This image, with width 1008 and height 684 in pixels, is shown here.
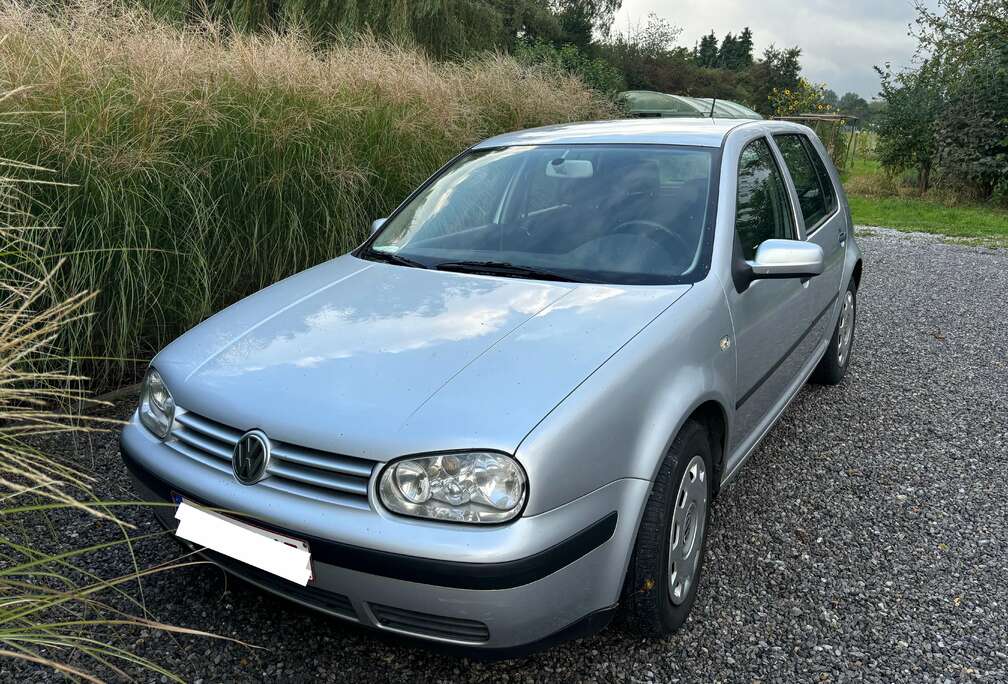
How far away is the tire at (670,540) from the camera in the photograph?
6.97 ft

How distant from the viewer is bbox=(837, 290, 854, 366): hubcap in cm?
460

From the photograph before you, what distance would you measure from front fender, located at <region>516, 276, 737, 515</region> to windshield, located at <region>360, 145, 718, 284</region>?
0.29 m

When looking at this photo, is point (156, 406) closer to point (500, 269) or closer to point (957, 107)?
point (500, 269)

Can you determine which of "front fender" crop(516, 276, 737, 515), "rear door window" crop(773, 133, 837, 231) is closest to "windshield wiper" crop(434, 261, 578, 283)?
"front fender" crop(516, 276, 737, 515)

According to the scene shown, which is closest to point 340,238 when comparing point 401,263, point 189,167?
point 189,167

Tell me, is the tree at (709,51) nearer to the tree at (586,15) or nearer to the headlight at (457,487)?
the tree at (586,15)

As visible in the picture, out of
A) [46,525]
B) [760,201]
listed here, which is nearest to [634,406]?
[760,201]

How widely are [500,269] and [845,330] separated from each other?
2.81 metres

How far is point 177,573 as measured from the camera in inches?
103

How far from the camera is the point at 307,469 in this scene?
1.94 meters

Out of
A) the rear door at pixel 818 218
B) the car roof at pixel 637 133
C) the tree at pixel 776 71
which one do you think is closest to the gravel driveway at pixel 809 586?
the rear door at pixel 818 218

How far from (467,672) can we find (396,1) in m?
12.4

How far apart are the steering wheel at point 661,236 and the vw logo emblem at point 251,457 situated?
1.53 meters

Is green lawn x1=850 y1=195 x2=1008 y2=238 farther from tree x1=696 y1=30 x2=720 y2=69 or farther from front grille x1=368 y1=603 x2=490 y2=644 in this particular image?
tree x1=696 y1=30 x2=720 y2=69
